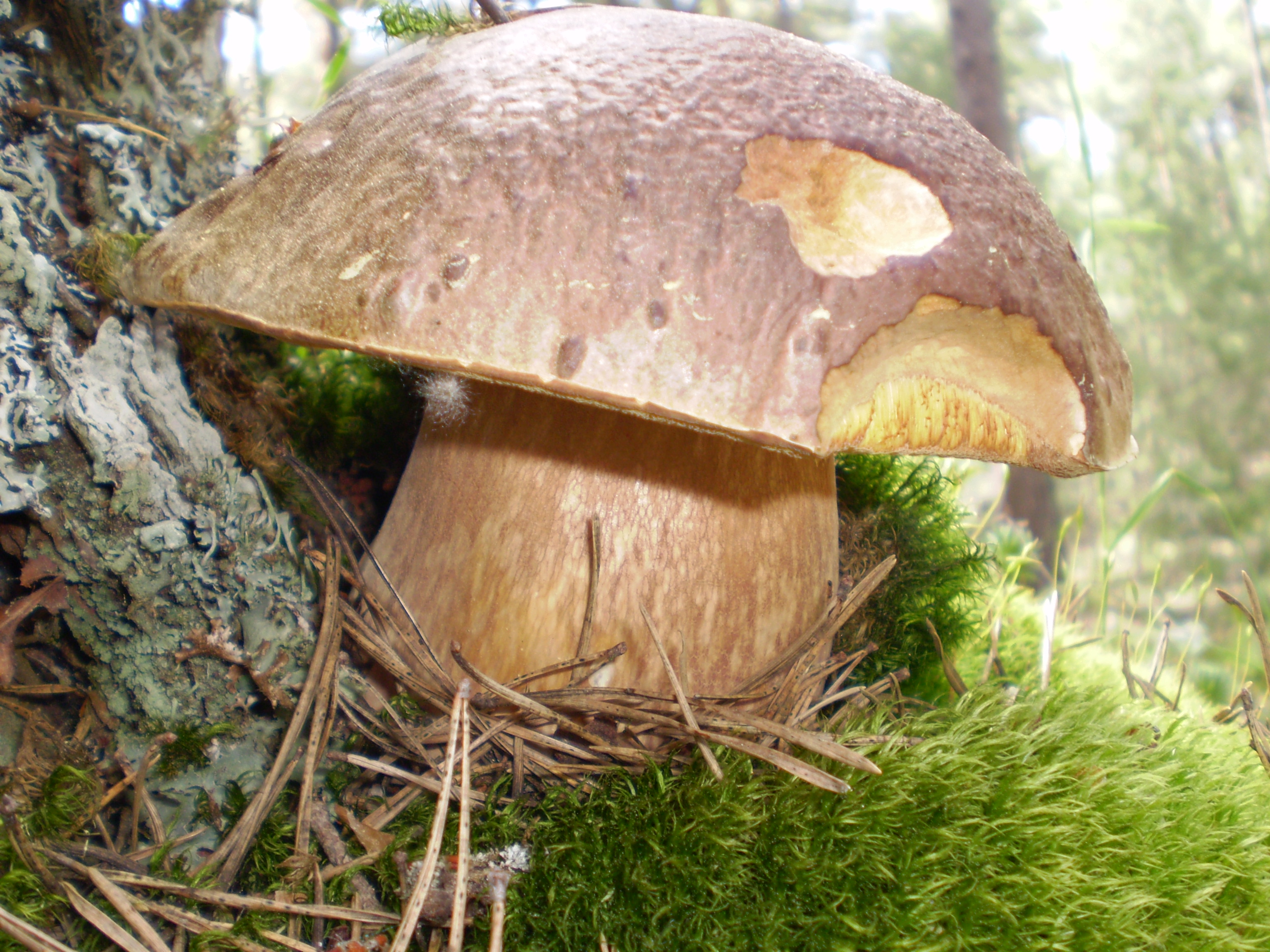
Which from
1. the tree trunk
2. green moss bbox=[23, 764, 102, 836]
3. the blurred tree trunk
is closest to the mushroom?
the tree trunk

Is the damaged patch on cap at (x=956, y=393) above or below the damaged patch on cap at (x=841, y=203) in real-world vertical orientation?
below

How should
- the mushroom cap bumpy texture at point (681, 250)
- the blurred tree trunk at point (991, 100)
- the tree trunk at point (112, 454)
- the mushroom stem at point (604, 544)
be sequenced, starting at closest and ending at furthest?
1. the mushroom cap bumpy texture at point (681, 250)
2. the tree trunk at point (112, 454)
3. the mushroom stem at point (604, 544)
4. the blurred tree trunk at point (991, 100)

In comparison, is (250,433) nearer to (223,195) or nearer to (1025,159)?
(223,195)

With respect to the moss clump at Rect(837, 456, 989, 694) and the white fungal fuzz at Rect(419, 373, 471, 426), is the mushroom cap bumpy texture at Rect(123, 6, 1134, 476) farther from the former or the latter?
the moss clump at Rect(837, 456, 989, 694)

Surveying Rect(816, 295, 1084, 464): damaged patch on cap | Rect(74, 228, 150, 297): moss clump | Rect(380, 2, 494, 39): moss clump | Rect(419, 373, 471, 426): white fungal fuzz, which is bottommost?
Rect(419, 373, 471, 426): white fungal fuzz

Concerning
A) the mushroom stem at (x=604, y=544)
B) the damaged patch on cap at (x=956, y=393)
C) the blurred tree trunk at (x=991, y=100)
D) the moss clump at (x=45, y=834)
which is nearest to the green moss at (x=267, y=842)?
the moss clump at (x=45, y=834)

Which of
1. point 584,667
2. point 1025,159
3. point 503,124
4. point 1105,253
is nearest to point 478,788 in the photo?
point 584,667

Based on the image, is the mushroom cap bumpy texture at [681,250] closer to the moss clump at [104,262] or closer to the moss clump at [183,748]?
the moss clump at [104,262]
